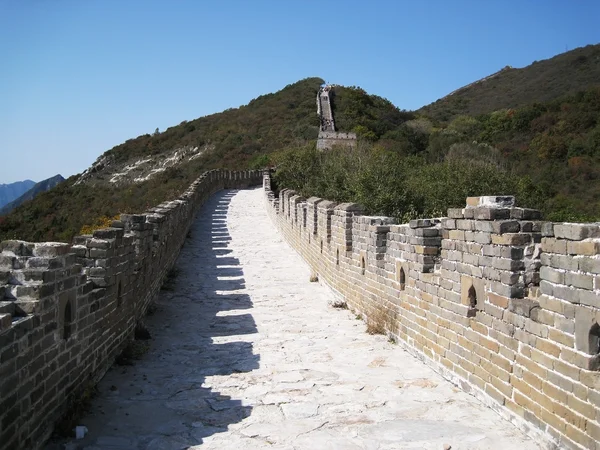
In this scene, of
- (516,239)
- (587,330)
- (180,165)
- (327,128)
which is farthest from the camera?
(180,165)

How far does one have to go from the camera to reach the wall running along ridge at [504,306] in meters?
4.14

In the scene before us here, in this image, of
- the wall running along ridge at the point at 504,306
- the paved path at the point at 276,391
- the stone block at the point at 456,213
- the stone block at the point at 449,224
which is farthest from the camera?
the stone block at the point at 449,224

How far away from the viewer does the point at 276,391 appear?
19.5 ft

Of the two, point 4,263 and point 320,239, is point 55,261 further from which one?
point 320,239

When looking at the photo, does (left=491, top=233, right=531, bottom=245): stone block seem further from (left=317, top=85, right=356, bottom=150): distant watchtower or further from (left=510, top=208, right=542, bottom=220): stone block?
(left=317, top=85, right=356, bottom=150): distant watchtower

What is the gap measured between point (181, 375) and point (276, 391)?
119 centimetres

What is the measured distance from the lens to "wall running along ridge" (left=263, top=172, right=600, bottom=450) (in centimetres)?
414

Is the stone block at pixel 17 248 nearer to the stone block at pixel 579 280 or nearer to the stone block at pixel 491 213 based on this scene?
the stone block at pixel 491 213

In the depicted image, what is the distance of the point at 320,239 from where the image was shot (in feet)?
41.0

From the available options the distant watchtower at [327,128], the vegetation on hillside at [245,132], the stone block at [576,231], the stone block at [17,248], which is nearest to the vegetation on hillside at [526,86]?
the distant watchtower at [327,128]

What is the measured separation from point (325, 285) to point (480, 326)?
6307mm

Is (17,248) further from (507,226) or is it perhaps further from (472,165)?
(472,165)

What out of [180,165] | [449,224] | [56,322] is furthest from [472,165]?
[180,165]

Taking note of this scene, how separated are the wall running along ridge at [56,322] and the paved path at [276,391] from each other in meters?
0.33
